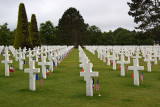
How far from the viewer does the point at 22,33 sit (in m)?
31.1

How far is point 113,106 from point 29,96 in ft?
7.64

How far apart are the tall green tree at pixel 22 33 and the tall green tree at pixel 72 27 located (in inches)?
1431

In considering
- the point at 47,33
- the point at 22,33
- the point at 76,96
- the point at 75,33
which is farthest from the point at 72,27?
the point at 76,96

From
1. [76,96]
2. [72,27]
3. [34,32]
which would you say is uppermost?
[72,27]

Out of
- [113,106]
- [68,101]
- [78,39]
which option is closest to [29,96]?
[68,101]

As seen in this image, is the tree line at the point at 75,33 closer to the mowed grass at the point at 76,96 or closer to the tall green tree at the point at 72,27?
the tall green tree at the point at 72,27

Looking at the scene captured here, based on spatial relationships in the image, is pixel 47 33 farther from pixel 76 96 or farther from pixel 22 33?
pixel 76 96

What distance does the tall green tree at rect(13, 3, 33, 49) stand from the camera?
30.7m

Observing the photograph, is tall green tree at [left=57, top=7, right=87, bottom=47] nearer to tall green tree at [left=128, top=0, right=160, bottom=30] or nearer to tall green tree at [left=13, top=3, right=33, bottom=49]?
tall green tree at [left=128, top=0, right=160, bottom=30]

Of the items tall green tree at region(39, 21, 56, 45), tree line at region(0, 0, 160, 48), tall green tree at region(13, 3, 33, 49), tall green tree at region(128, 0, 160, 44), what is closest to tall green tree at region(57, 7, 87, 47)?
tree line at region(0, 0, 160, 48)

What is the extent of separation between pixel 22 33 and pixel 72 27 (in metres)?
38.5

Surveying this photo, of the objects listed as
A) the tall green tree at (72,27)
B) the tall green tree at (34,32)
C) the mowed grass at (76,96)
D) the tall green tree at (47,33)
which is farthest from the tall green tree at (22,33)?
the tall green tree at (47,33)

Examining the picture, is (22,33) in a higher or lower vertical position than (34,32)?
lower

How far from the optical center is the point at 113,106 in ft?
18.1
